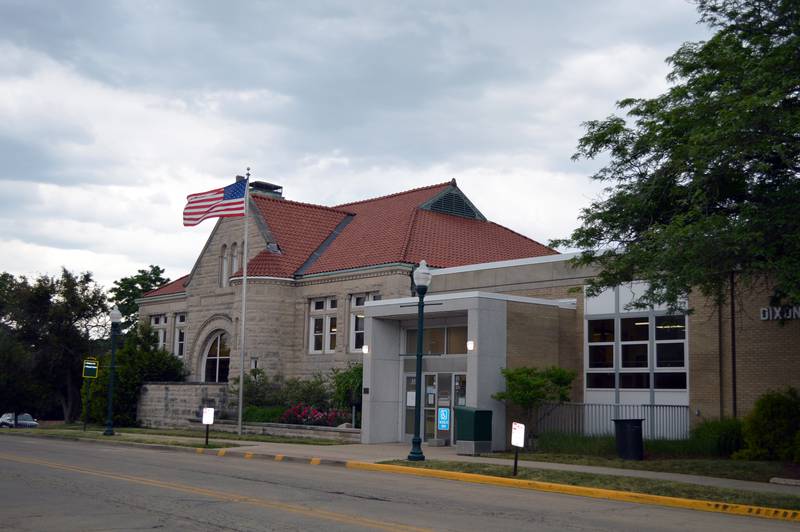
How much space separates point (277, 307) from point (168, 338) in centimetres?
1293

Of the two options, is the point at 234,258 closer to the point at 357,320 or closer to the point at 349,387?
the point at 357,320

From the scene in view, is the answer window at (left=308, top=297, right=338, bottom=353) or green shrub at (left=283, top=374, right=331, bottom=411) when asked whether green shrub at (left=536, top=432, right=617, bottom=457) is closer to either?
green shrub at (left=283, top=374, right=331, bottom=411)

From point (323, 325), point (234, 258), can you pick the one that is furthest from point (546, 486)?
point (234, 258)

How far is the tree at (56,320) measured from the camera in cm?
5250

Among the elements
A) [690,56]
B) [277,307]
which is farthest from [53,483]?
[277,307]

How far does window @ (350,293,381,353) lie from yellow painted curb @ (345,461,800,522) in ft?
56.9

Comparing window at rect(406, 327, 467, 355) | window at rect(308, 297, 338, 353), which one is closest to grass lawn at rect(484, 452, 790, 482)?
window at rect(406, 327, 467, 355)

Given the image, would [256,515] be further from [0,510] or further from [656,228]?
[656,228]

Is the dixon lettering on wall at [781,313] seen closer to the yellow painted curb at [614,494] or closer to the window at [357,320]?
the yellow painted curb at [614,494]

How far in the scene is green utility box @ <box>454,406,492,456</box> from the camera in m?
24.6

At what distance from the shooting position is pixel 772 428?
69.1 feet

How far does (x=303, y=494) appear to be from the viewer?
15.0 meters

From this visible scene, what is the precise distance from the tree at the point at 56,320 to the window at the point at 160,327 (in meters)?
3.39

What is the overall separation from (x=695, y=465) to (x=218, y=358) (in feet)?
99.2
